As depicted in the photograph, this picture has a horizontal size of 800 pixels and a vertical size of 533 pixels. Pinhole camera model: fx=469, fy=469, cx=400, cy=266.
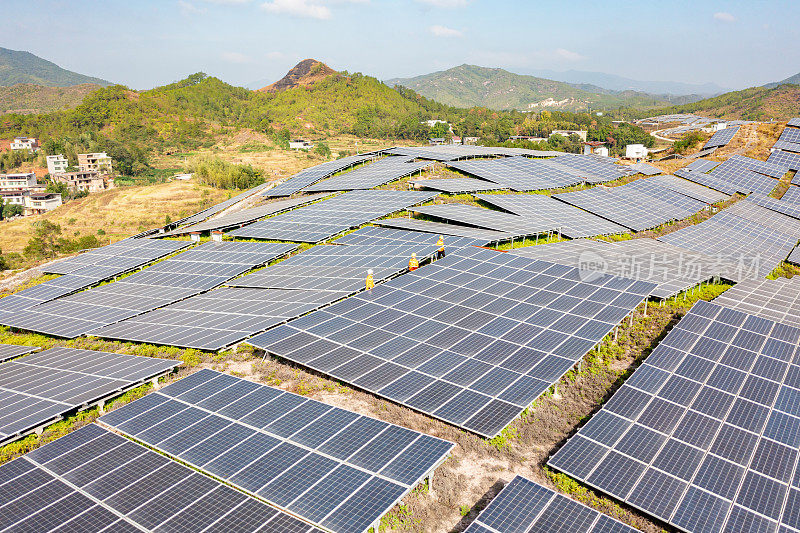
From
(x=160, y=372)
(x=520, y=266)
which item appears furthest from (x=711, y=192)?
(x=160, y=372)

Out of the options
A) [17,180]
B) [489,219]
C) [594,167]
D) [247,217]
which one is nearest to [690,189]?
[594,167]

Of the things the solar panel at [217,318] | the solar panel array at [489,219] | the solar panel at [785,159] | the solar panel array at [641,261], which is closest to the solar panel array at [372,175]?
the solar panel array at [489,219]

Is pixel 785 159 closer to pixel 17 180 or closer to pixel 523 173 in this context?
pixel 523 173

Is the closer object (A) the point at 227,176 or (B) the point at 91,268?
(B) the point at 91,268

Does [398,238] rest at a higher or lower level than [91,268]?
higher

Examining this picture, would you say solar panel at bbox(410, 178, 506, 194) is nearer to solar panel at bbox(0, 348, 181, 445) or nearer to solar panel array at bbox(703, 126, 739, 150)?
solar panel at bbox(0, 348, 181, 445)

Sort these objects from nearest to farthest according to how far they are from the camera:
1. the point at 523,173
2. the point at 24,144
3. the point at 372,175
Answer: the point at 523,173 < the point at 372,175 < the point at 24,144

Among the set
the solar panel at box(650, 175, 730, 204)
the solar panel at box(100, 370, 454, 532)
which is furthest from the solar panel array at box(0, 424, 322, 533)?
the solar panel at box(650, 175, 730, 204)

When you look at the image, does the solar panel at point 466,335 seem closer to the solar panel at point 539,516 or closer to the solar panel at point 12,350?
the solar panel at point 539,516
